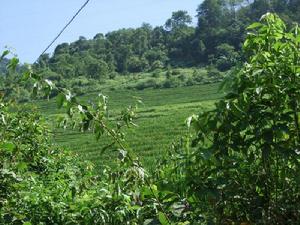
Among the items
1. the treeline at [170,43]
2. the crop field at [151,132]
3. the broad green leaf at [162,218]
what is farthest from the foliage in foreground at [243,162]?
the treeline at [170,43]

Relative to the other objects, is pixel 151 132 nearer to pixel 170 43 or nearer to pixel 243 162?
pixel 243 162

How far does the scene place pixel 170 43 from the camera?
88.6 meters

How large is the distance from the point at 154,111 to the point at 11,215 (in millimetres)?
36240

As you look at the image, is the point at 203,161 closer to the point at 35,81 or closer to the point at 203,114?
the point at 203,114

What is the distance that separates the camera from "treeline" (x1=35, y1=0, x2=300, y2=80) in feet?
250

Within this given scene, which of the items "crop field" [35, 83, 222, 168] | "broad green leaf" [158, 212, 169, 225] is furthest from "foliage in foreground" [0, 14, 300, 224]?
"crop field" [35, 83, 222, 168]

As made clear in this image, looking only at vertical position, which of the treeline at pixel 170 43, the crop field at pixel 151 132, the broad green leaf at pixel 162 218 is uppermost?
the treeline at pixel 170 43

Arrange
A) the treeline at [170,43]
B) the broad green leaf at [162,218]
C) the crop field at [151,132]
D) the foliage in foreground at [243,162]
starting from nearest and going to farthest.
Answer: the broad green leaf at [162,218] < the foliage in foreground at [243,162] < the crop field at [151,132] < the treeline at [170,43]

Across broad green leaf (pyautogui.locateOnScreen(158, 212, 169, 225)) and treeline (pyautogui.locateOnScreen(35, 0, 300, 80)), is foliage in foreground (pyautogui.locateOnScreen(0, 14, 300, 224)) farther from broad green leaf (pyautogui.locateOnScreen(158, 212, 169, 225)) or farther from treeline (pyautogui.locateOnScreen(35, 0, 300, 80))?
treeline (pyautogui.locateOnScreen(35, 0, 300, 80))

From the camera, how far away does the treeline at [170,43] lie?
76.2m

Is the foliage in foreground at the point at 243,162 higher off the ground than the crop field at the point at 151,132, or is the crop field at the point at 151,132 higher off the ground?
the foliage in foreground at the point at 243,162

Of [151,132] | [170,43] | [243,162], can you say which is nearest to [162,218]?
[243,162]

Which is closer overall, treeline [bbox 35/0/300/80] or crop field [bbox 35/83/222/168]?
crop field [bbox 35/83/222/168]

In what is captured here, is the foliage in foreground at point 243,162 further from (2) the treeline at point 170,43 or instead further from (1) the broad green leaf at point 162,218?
(2) the treeline at point 170,43
